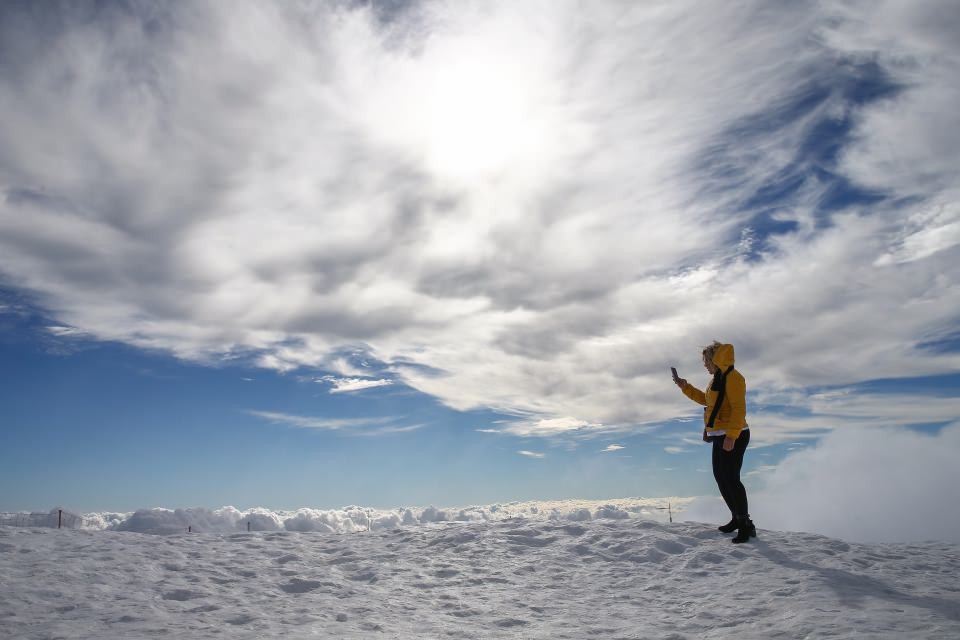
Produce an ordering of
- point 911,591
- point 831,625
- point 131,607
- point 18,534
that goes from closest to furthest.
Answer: point 831,625, point 131,607, point 911,591, point 18,534

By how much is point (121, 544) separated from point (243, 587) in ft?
10.0

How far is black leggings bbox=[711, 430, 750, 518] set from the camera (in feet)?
34.5

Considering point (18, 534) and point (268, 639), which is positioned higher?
point (18, 534)

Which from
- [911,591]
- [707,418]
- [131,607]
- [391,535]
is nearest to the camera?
[131,607]

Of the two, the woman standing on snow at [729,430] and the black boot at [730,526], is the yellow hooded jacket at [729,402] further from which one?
the black boot at [730,526]

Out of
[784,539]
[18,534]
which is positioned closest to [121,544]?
[18,534]

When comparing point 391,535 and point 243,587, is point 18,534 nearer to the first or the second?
point 243,587

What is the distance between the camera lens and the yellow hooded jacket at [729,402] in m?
10.4

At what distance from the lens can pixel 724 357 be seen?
35.1 feet

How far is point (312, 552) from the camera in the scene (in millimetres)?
10602

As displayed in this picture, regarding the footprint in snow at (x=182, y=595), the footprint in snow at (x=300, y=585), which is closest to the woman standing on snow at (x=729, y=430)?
the footprint in snow at (x=300, y=585)

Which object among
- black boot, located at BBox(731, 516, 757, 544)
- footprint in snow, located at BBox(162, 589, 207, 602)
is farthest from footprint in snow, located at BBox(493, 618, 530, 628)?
black boot, located at BBox(731, 516, 757, 544)

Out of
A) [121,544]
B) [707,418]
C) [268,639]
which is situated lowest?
[268,639]

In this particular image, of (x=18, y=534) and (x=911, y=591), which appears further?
(x=18, y=534)
